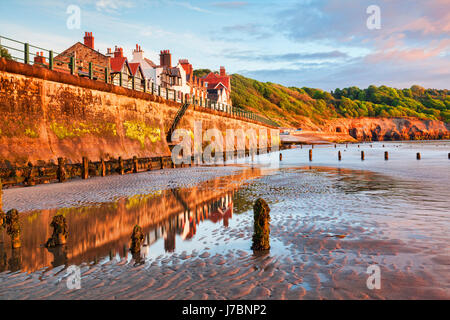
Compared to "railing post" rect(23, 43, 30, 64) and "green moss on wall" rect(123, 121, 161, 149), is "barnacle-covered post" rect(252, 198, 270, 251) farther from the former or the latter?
"green moss on wall" rect(123, 121, 161, 149)

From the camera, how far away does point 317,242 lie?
20.9 ft

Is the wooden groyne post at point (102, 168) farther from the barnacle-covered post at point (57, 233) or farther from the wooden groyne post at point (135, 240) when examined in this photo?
the wooden groyne post at point (135, 240)

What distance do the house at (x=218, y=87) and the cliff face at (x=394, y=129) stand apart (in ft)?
324

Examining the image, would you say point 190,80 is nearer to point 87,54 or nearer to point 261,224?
point 87,54

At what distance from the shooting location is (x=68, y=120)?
16.5 metres

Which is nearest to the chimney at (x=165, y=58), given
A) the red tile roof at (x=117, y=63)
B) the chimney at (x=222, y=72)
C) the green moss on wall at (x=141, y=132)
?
the red tile roof at (x=117, y=63)

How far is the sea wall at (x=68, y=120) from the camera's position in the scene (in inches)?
530

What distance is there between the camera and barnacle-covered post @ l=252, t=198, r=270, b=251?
588 centimetres

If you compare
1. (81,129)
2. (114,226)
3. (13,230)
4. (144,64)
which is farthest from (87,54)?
(13,230)

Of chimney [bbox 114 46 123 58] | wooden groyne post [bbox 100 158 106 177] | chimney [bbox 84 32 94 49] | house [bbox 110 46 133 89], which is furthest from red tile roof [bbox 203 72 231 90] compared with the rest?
wooden groyne post [bbox 100 158 106 177]

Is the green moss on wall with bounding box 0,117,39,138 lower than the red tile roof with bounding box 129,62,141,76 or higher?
lower

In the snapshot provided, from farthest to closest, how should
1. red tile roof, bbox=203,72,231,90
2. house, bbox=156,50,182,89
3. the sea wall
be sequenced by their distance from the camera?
red tile roof, bbox=203,72,231,90
house, bbox=156,50,182,89
the sea wall

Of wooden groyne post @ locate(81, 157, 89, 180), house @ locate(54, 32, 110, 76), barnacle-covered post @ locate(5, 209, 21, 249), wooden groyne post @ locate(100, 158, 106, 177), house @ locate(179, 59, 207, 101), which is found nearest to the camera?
barnacle-covered post @ locate(5, 209, 21, 249)

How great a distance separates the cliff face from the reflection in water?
159352 mm
